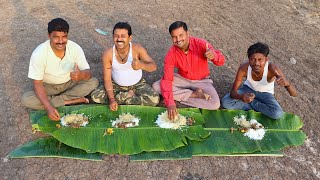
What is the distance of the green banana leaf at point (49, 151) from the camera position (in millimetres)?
3965

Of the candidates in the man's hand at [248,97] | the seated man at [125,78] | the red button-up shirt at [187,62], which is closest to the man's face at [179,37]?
the red button-up shirt at [187,62]

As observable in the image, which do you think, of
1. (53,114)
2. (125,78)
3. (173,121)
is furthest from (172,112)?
(53,114)

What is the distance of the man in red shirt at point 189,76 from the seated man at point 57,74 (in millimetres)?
1082

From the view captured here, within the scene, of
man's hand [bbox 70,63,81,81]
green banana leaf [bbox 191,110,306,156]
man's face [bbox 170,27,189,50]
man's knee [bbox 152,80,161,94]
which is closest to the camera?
green banana leaf [bbox 191,110,306,156]

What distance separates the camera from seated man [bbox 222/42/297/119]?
175 inches

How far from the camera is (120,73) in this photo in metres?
4.80

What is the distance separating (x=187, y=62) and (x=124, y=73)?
2.94ft

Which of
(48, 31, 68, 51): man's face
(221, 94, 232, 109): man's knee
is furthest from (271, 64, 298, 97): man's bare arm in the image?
(48, 31, 68, 51): man's face

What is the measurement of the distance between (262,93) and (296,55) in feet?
6.07

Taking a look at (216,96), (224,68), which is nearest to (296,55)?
(224,68)

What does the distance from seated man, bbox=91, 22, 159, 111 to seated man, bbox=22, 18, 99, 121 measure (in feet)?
0.87

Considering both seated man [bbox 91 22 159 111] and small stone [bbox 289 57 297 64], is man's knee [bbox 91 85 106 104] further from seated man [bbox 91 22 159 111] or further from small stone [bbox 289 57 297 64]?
small stone [bbox 289 57 297 64]

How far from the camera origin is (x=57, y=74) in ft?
15.4

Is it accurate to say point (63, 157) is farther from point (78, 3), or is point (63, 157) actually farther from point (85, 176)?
point (78, 3)
